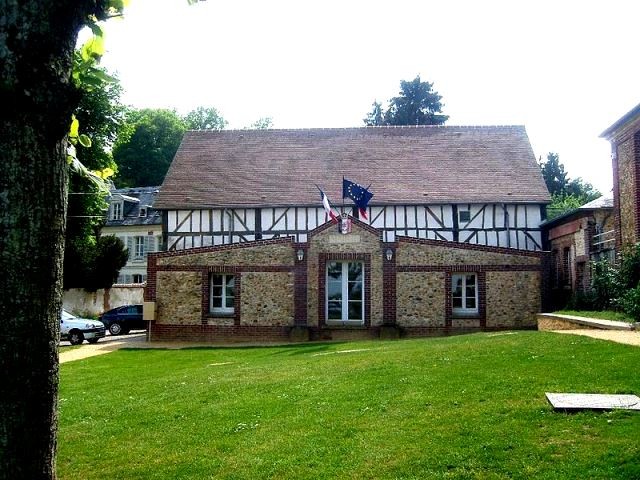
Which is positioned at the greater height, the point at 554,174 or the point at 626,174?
the point at 554,174

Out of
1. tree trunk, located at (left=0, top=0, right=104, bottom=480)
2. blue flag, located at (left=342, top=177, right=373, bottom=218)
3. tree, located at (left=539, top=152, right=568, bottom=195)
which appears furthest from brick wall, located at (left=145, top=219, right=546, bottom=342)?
tree, located at (left=539, top=152, right=568, bottom=195)

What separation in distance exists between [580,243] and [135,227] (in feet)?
103

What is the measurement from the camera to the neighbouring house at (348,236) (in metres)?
20.7

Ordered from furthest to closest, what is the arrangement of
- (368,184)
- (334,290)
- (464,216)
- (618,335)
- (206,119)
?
(206,119), (368,184), (464,216), (334,290), (618,335)

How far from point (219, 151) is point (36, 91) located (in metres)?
27.2

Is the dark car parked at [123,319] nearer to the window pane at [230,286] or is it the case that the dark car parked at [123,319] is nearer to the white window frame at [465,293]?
the window pane at [230,286]

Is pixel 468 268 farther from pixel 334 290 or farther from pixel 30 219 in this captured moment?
pixel 30 219

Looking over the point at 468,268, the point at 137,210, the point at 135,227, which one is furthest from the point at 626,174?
the point at 137,210

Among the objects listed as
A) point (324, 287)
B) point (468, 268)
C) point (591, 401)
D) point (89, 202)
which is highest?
point (89, 202)

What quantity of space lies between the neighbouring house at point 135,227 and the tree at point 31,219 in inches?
1658

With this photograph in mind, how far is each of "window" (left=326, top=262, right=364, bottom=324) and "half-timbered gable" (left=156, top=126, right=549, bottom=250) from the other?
4.23m

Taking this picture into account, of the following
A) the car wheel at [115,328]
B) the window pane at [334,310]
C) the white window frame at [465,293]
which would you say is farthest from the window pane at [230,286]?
the car wheel at [115,328]

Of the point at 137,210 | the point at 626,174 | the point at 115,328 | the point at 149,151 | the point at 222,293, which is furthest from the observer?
the point at 149,151

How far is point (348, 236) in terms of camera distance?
2095 cm
